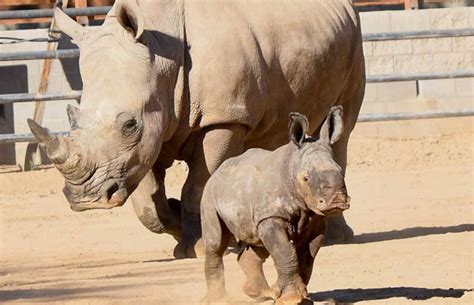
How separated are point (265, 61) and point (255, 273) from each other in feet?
9.08

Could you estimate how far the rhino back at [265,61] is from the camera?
9320mm

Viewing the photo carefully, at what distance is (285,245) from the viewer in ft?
22.1

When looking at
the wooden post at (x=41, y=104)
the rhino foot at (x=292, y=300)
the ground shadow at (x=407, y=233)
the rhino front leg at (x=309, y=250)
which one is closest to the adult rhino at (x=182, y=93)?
the ground shadow at (x=407, y=233)

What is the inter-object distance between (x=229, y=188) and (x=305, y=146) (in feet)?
1.50

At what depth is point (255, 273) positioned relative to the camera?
722 cm

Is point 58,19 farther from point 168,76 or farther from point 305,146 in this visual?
point 305,146

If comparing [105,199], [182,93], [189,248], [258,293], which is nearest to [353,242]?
[189,248]

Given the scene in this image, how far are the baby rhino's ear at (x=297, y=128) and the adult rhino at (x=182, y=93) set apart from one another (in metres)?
1.96

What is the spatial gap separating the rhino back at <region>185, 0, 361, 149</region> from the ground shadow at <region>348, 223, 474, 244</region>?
914 millimetres

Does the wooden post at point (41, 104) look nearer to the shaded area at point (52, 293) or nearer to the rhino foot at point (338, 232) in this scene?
the rhino foot at point (338, 232)

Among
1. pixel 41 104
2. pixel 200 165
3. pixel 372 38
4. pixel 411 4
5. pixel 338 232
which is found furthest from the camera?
pixel 411 4

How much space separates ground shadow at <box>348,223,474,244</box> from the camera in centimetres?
1073

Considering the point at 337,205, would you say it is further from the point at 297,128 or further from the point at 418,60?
the point at 418,60

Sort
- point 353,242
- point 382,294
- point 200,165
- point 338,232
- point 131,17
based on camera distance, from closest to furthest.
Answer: point 382,294 → point 131,17 → point 200,165 → point 353,242 → point 338,232
